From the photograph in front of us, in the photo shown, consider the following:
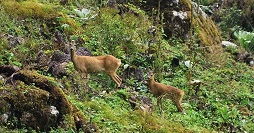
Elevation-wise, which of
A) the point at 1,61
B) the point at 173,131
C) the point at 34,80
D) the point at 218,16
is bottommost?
the point at 218,16

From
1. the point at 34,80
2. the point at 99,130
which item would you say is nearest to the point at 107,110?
the point at 99,130

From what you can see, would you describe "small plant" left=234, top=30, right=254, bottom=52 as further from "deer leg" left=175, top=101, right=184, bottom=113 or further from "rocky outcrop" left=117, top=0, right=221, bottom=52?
"deer leg" left=175, top=101, right=184, bottom=113

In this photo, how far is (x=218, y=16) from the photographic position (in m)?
17.1

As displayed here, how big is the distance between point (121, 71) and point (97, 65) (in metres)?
1.22

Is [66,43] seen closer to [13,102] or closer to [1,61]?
[1,61]

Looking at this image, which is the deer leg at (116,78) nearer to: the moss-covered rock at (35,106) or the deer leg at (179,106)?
the deer leg at (179,106)

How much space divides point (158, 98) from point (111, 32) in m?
2.54

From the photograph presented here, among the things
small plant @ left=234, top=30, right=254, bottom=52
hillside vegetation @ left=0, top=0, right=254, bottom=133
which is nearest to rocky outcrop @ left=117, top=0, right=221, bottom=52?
hillside vegetation @ left=0, top=0, right=254, bottom=133

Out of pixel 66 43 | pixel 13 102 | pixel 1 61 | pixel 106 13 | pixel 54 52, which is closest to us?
pixel 13 102

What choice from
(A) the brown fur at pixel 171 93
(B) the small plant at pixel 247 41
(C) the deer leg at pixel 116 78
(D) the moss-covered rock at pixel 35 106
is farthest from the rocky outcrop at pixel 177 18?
(D) the moss-covered rock at pixel 35 106

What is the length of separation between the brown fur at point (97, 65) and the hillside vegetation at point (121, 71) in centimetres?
14

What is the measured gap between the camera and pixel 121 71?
9.23 m

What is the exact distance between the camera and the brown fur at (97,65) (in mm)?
7781

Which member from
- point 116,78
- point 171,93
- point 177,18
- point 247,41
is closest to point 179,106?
point 171,93
